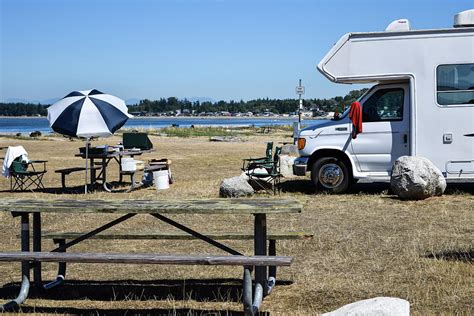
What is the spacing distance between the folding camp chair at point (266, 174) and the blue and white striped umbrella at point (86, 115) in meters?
3.15

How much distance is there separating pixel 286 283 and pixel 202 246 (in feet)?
6.92

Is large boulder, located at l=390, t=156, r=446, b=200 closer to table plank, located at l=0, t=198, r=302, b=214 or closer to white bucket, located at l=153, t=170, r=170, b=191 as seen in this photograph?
white bucket, located at l=153, t=170, r=170, b=191

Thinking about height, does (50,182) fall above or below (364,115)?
below

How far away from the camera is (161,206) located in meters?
Result: 5.85

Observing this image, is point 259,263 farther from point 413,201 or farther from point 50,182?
point 50,182

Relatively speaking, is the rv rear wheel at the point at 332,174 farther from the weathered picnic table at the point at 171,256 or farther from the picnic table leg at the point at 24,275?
the picnic table leg at the point at 24,275

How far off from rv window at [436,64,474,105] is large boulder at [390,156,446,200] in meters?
1.30

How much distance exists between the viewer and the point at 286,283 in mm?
6832

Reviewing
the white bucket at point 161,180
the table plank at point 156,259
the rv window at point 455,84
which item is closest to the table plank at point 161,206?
the table plank at point 156,259

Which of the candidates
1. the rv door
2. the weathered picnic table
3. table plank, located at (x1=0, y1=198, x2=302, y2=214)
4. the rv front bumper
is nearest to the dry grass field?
the weathered picnic table

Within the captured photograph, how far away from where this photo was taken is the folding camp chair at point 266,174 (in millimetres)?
13906

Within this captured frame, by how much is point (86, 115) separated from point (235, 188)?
3.76 m

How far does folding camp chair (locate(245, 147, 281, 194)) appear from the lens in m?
13.9

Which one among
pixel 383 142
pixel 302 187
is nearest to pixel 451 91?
pixel 383 142
